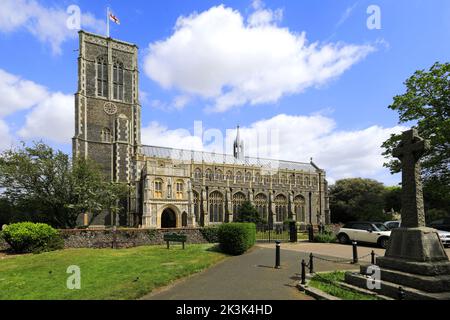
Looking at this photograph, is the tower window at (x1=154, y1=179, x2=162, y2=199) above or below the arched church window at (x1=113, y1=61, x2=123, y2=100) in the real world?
below

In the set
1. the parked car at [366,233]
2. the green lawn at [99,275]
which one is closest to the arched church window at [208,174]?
the parked car at [366,233]

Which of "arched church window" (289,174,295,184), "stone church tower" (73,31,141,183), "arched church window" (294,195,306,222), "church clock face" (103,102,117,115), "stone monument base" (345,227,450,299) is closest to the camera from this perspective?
"stone monument base" (345,227,450,299)

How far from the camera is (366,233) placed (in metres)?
18.8

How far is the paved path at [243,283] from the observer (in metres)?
7.54

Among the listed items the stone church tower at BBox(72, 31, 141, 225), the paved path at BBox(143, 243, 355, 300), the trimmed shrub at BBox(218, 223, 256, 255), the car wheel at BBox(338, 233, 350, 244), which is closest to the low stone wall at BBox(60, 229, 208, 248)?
the trimmed shrub at BBox(218, 223, 256, 255)

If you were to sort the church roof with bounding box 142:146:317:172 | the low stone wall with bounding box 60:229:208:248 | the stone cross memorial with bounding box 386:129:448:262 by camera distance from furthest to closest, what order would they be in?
the church roof with bounding box 142:146:317:172, the low stone wall with bounding box 60:229:208:248, the stone cross memorial with bounding box 386:129:448:262

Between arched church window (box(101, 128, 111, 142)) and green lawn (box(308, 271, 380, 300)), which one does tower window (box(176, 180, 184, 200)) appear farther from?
green lawn (box(308, 271, 380, 300))

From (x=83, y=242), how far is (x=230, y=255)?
9.90 metres

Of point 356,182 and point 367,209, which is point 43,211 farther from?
point 356,182

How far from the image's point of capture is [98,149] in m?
41.5

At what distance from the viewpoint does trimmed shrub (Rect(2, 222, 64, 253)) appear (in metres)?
16.8

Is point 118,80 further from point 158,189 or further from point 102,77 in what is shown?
point 158,189

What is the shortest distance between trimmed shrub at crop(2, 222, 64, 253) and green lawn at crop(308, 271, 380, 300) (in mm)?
15230
